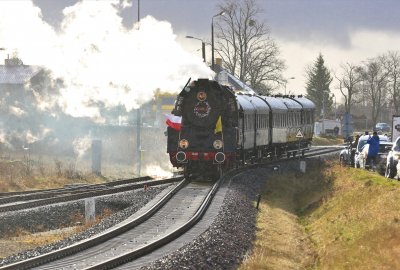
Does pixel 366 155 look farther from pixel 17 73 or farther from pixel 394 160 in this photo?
pixel 17 73

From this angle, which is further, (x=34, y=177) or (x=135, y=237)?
(x=34, y=177)

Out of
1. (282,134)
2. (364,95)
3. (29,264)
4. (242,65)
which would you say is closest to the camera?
(29,264)

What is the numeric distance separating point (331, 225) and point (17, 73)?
5783 centimetres

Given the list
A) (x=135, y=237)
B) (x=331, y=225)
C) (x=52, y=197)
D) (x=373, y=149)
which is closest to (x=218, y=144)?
(x=52, y=197)

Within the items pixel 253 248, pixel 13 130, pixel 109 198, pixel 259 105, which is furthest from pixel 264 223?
pixel 13 130

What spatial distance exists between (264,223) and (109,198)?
617 centimetres

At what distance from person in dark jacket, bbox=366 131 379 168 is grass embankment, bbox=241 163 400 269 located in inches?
48.9

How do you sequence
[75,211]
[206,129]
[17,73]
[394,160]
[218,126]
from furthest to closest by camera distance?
1. [17,73]
2. [206,129]
3. [218,126]
4. [394,160]
5. [75,211]

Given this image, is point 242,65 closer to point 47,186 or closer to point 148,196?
point 47,186

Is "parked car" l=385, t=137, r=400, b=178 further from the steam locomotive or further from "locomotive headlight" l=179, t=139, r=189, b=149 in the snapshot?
"locomotive headlight" l=179, t=139, r=189, b=149

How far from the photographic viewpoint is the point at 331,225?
57.8 feet

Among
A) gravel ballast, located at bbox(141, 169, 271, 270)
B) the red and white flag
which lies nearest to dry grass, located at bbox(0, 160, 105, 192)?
the red and white flag

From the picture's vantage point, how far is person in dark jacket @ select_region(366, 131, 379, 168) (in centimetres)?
Result: 2662

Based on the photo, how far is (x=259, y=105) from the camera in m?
29.8
